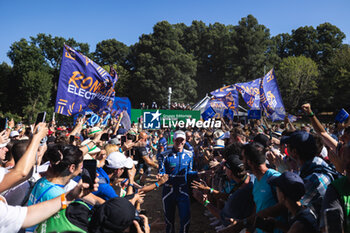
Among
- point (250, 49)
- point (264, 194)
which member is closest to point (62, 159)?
point (264, 194)

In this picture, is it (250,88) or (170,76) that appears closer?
(250,88)

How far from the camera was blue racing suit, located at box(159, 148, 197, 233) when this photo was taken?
4.53 meters

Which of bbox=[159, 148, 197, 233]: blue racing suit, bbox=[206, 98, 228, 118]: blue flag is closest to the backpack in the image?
bbox=[159, 148, 197, 233]: blue racing suit

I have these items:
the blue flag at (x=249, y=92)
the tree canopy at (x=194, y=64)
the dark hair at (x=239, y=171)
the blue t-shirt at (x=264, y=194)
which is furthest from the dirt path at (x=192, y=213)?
the tree canopy at (x=194, y=64)

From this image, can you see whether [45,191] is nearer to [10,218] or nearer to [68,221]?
[68,221]

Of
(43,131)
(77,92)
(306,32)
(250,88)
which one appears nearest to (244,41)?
(306,32)

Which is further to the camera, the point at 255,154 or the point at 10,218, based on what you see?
the point at 255,154

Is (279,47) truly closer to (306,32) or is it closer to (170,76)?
(306,32)

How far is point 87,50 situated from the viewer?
2092 inches

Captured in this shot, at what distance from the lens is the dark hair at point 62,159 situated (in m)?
2.55

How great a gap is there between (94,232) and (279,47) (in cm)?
6675

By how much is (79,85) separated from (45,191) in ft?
13.5

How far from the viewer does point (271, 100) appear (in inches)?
383

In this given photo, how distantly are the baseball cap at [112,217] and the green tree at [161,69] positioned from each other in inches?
1559
